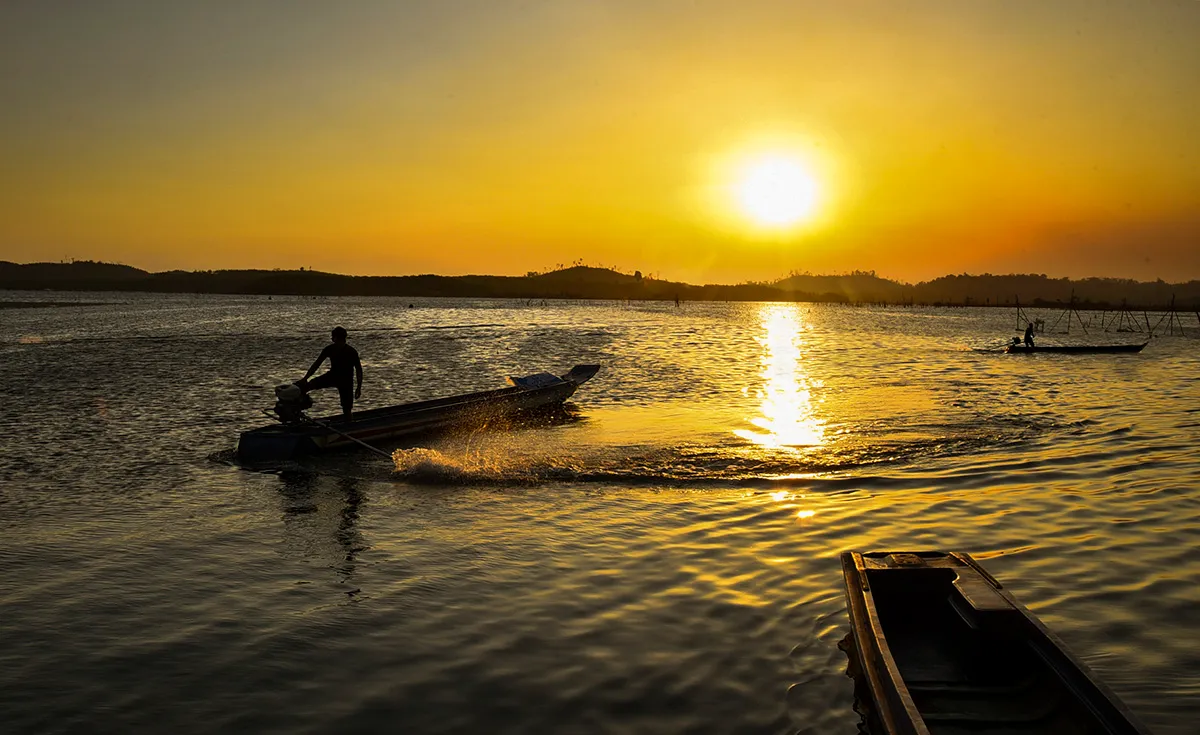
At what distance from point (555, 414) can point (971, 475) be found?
12.7 metres

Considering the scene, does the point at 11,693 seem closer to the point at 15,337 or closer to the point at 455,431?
the point at 455,431

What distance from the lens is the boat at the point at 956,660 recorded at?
5.38 meters

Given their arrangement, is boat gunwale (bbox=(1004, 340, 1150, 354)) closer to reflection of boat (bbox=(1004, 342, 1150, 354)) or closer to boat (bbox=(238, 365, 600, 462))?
reflection of boat (bbox=(1004, 342, 1150, 354))

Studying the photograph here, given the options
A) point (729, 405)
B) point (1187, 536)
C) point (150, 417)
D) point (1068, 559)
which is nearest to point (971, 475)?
point (1187, 536)

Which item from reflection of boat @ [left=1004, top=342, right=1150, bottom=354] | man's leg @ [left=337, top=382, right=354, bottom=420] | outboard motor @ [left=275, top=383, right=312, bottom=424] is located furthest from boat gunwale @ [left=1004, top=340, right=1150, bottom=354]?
outboard motor @ [left=275, top=383, right=312, bottom=424]

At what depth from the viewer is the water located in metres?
6.67

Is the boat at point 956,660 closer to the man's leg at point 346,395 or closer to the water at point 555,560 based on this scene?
the water at point 555,560

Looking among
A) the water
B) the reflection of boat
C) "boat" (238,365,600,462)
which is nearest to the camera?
the water

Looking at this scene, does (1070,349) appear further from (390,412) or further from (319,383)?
(319,383)

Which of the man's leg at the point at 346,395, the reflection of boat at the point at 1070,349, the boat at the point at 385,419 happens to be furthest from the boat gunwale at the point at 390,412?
the reflection of boat at the point at 1070,349

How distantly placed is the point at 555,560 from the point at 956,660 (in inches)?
202

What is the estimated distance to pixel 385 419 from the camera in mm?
18547

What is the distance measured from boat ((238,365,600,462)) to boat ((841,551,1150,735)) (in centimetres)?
1262

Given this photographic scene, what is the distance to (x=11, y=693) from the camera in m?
6.72
